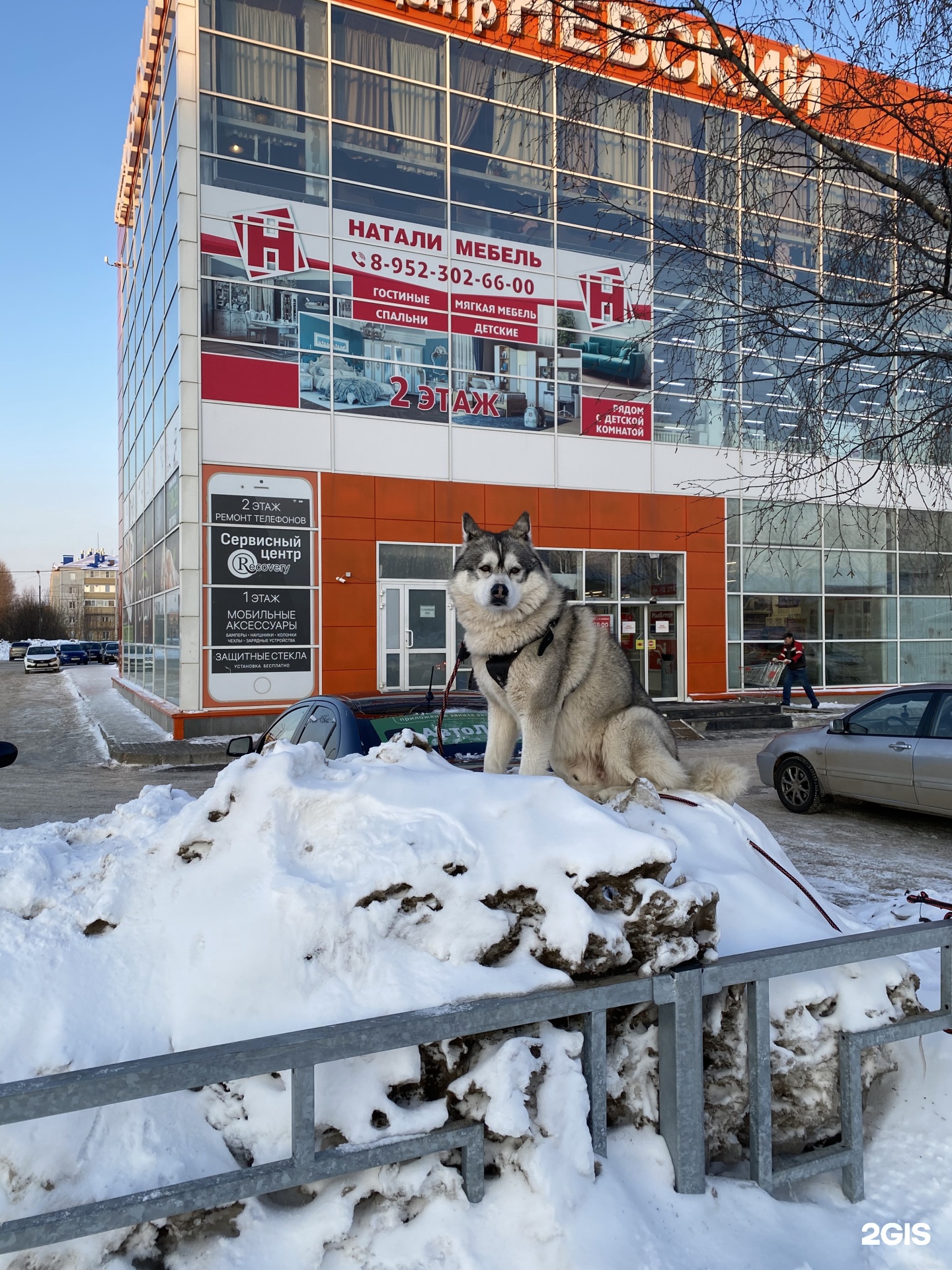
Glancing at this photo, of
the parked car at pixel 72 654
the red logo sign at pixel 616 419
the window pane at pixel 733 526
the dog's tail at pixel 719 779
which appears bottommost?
the parked car at pixel 72 654

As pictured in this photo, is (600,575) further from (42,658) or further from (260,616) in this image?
(42,658)

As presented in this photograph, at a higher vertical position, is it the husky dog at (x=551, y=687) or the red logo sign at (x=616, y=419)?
the red logo sign at (x=616, y=419)

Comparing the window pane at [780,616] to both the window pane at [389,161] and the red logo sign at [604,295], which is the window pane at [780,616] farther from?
the window pane at [389,161]

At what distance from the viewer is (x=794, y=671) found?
1878 centimetres

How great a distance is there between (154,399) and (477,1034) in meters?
21.7

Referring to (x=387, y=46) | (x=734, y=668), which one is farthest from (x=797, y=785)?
(x=387, y=46)

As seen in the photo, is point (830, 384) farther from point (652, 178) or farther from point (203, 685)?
point (652, 178)

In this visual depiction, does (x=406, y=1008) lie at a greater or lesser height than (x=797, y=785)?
greater

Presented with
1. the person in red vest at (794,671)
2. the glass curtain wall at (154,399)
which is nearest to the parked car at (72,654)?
the glass curtain wall at (154,399)

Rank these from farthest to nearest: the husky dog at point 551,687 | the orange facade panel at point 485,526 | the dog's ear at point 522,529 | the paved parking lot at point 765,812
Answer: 1. the orange facade panel at point 485,526
2. the paved parking lot at point 765,812
3. the dog's ear at point 522,529
4. the husky dog at point 551,687

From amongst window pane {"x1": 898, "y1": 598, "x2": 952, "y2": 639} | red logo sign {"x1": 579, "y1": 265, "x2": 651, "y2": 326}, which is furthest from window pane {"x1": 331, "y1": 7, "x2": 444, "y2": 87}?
window pane {"x1": 898, "y1": 598, "x2": 952, "y2": 639}

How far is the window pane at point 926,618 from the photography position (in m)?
22.8

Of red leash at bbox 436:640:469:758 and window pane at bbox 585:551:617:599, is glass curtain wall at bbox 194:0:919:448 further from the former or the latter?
red leash at bbox 436:640:469:758

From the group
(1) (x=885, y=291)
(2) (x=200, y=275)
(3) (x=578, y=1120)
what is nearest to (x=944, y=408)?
(1) (x=885, y=291)
